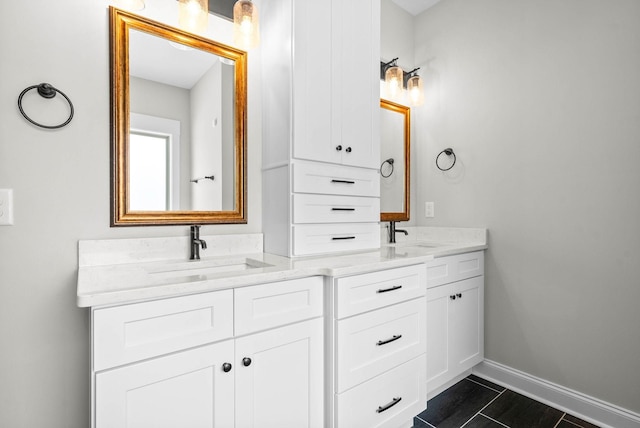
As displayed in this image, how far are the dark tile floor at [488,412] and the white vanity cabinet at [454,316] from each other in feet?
0.31

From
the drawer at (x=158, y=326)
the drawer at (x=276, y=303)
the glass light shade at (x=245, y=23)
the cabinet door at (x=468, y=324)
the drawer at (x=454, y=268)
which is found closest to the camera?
the drawer at (x=158, y=326)

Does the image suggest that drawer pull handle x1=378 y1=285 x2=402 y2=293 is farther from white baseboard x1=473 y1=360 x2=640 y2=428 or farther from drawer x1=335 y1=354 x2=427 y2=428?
white baseboard x1=473 y1=360 x2=640 y2=428

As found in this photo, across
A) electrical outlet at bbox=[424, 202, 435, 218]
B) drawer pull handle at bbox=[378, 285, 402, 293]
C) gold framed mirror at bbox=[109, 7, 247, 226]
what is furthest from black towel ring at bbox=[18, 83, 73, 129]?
electrical outlet at bbox=[424, 202, 435, 218]

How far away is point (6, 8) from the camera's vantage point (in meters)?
1.19

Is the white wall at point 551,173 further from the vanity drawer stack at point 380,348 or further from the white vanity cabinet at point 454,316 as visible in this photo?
the vanity drawer stack at point 380,348

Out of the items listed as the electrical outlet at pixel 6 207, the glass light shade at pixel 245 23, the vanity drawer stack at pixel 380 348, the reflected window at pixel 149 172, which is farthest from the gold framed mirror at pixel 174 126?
the vanity drawer stack at pixel 380 348

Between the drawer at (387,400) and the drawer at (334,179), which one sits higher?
the drawer at (334,179)

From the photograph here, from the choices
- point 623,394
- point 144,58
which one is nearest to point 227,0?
point 144,58

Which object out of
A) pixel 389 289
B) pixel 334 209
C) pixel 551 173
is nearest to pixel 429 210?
pixel 551 173

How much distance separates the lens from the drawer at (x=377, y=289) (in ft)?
4.38

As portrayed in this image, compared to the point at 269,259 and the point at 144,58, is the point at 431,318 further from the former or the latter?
the point at 144,58

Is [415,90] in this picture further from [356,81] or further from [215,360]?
[215,360]

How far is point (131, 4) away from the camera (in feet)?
4.38

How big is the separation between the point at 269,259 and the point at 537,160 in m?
1.70
